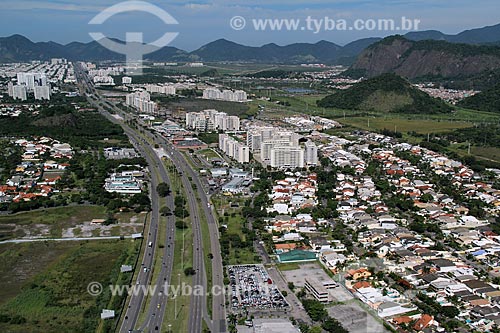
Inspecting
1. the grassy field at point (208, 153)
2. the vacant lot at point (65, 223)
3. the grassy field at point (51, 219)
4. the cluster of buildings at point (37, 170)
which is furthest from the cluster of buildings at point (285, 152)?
the cluster of buildings at point (37, 170)

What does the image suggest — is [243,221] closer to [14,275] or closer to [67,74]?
[14,275]

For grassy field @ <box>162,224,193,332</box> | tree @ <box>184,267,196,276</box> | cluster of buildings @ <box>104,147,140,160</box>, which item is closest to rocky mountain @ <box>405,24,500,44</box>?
cluster of buildings @ <box>104,147,140,160</box>

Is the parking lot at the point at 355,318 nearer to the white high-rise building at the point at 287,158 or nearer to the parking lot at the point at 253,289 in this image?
the parking lot at the point at 253,289

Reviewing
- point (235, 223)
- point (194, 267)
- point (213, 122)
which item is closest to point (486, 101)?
point (213, 122)

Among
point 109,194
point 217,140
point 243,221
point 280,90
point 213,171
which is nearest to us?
point 243,221

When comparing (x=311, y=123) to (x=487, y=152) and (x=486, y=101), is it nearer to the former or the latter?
(x=487, y=152)

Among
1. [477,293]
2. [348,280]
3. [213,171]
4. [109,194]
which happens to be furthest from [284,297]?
[213,171]
